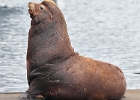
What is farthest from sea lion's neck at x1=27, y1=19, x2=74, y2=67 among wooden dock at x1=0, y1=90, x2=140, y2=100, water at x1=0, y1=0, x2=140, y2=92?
water at x1=0, y1=0, x2=140, y2=92

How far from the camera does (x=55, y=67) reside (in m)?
5.57

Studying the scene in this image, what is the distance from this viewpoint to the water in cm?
964

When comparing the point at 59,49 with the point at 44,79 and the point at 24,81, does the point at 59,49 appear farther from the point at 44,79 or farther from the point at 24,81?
the point at 24,81

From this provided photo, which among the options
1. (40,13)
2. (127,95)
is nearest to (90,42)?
(127,95)

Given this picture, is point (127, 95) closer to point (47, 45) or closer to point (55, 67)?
point (55, 67)

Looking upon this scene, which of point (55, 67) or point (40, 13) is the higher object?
point (40, 13)

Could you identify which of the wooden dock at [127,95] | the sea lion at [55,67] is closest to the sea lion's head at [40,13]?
the sea lion at [55,67]

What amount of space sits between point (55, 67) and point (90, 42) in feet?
29.3

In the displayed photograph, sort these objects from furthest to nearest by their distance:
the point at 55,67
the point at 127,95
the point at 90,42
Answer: the point at 90,42, the point at 127,95, the point at 55,67

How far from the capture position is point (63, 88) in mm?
5574

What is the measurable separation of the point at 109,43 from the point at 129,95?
8.11 meters

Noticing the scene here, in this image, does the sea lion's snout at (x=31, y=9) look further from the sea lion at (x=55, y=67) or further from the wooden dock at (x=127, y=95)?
the wooden dock at (x=127, y=95)

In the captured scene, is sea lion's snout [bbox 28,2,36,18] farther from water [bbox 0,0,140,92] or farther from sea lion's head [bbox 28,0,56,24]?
water [bbox 0,0,140,92]

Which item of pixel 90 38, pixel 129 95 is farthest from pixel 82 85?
pixel 90 38
